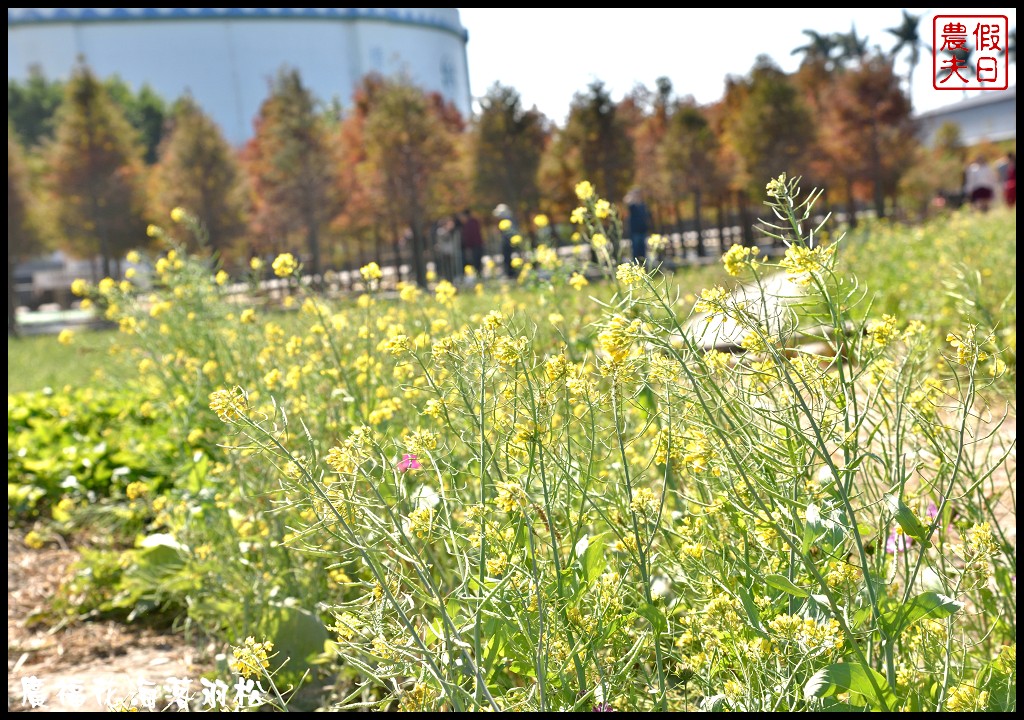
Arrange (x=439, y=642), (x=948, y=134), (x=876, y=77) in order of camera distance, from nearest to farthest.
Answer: (x=439, y=642)
(x=876, y=77)
(x=948, y=134)

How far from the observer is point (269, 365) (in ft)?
11.5

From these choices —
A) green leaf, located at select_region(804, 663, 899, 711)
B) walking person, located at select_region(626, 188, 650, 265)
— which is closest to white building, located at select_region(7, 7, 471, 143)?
walking person, located at select_region(626, 188, 650, 265)

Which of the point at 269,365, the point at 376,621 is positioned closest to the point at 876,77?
the point at 269,365

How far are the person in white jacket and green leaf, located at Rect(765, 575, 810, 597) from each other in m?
17.1

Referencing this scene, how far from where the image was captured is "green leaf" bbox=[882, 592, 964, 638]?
1458mm

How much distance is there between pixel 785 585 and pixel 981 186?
17.7 metres

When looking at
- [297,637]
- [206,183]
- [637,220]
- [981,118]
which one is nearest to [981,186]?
[637,220]

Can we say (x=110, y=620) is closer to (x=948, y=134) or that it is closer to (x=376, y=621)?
(x=376, y=621)

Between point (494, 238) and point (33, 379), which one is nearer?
point (33, 379)

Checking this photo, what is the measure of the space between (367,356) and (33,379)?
30.5 feet

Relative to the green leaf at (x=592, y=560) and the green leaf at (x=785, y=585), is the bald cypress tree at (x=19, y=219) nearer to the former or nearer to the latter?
the green leaf at (x=592, y=560)

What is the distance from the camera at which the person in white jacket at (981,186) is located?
16844 mm

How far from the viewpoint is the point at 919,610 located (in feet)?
4.96

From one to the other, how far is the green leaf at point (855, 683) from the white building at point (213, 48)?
55.1 meters
